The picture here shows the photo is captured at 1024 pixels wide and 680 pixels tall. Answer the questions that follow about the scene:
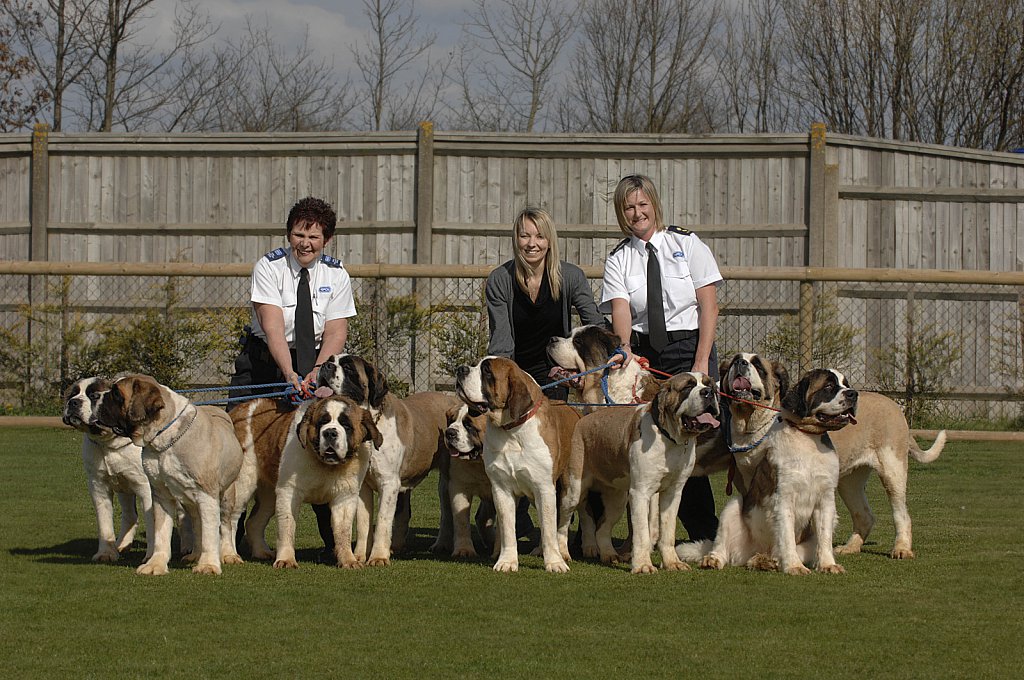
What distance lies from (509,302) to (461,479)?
1.20 meters

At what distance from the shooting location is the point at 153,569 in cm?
748

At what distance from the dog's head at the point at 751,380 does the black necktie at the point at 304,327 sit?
2.60m

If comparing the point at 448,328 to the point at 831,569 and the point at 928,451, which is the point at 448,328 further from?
the point at 831,569

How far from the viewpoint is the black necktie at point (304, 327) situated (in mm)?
8461

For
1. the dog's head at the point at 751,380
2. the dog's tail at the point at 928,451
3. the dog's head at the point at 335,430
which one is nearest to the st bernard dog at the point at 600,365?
the dog's head at the point at 751,380

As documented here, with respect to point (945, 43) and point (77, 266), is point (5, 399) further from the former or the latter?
point (945, 43)

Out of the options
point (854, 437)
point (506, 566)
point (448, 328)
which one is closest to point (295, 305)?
point (506, 566)

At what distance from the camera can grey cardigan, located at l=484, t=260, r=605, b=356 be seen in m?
8.68

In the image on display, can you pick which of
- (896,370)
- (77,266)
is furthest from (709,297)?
(77,266)

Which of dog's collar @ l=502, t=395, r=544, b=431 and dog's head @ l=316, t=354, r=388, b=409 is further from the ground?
dog's head @ l=316, t=354, r=388, b=409

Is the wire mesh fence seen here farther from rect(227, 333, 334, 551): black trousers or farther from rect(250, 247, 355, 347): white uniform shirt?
rect(250, 247, 355, 347): white uniform shirt

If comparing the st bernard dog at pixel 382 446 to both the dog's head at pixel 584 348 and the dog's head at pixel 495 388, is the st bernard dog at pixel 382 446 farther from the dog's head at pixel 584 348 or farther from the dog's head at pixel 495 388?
the dog's head at pixel 584 348

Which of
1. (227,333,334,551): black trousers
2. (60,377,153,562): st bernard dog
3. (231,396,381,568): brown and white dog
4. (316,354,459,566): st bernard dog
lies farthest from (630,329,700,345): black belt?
(60,377,153,562): st bernard dog

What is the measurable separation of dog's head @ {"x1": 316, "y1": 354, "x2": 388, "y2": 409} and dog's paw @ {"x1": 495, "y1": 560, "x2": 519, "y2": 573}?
121 cm
